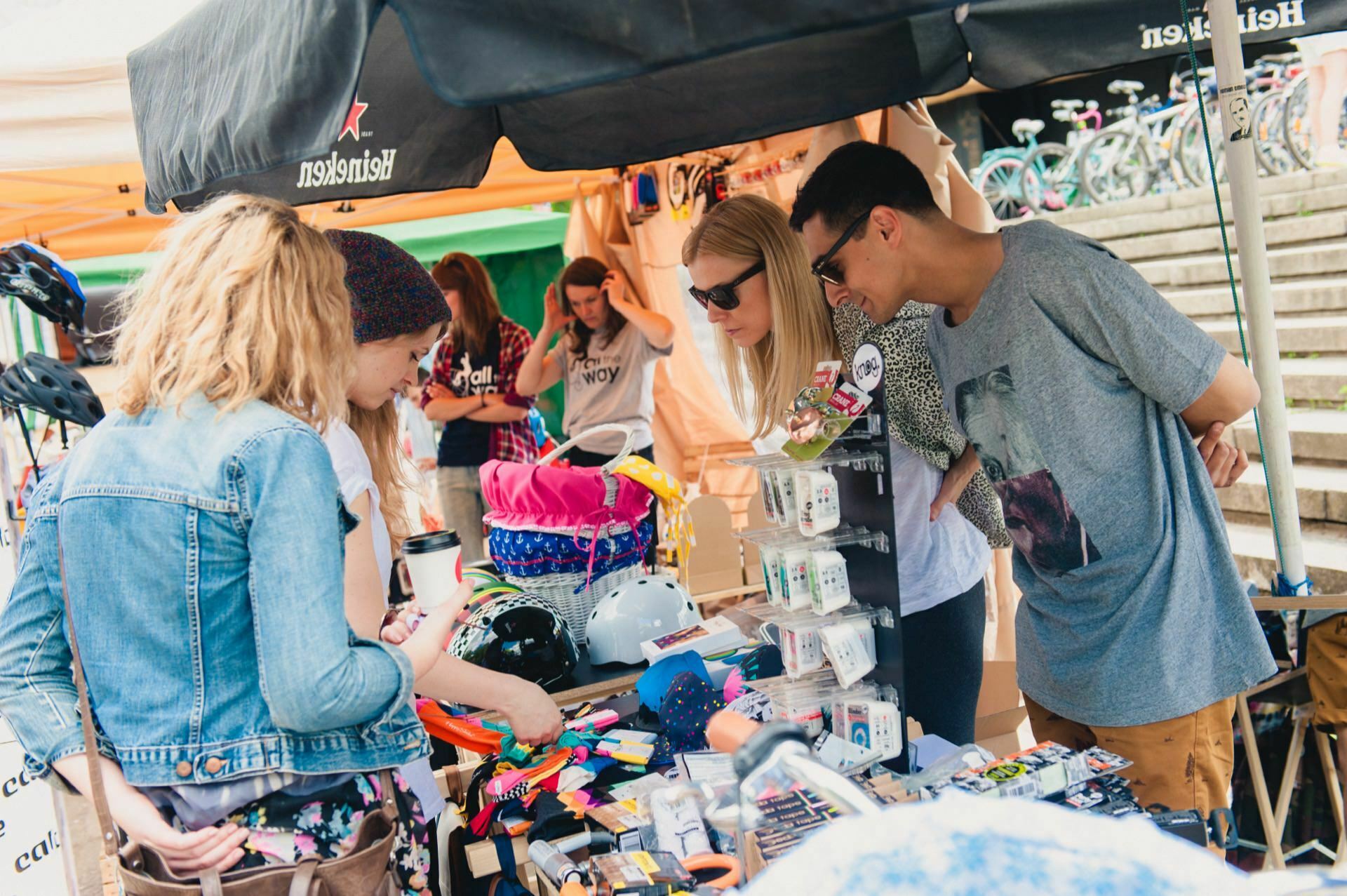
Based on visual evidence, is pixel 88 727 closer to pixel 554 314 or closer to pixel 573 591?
pixel 573 591

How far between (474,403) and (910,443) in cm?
348

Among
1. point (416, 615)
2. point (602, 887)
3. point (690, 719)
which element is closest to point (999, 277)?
point (690, 719)

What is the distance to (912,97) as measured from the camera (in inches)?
113

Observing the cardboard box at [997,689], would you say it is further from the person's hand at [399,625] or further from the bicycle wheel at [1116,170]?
the bicycle wheel at [1116,170]

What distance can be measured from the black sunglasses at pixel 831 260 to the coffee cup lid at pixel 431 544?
1023 mm

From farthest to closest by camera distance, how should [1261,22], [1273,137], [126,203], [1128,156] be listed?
[1128,156], [1273,137], [126,203], [1261,22]

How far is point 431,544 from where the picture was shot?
2.31m

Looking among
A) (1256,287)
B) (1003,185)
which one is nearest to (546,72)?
(1256,287)

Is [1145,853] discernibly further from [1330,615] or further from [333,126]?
[1330,615]

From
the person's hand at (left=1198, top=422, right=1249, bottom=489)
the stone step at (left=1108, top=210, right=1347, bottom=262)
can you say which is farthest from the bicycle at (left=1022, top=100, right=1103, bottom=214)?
the person's hand at (left=1198, top=422, right=1249, bottom=489)

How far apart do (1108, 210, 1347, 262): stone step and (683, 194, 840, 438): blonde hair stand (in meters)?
4.50

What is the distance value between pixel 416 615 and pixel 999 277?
56.9 inches

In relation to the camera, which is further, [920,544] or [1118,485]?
[920,544]

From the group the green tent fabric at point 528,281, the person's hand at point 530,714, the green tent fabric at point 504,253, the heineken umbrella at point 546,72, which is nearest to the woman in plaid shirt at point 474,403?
the heineken umbrella at point 546,72
